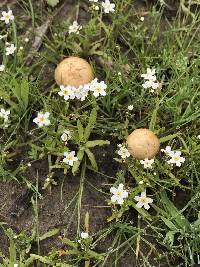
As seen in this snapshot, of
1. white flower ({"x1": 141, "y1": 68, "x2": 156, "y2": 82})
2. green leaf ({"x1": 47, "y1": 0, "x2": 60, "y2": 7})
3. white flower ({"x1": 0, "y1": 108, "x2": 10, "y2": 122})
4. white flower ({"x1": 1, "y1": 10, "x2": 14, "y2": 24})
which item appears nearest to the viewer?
white flower ({"x1": 0, "y1": 108, "x2": 10, "y2": 122})

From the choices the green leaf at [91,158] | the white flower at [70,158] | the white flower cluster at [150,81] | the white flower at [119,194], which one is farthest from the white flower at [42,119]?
the white flower cluster at [150,81]

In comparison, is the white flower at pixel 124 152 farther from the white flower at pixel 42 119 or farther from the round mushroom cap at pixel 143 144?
the white flower at pixel 42 119

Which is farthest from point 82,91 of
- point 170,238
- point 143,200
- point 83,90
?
point 170,238

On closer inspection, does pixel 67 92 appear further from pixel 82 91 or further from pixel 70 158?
pixel 70 158

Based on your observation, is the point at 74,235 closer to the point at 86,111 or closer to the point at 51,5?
the point at 86,111

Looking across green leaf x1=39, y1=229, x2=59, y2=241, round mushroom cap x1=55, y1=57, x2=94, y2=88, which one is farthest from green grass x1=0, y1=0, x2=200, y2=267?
round mushroom cap x1=55, y1=57, x2=94, y2=88

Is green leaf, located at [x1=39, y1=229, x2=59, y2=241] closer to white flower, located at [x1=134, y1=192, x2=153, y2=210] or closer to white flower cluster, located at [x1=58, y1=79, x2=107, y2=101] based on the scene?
white flower, located at [x1=134, y1=192, x2=153, y2=210]

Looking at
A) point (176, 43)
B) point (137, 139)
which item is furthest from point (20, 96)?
point (176, 43)
